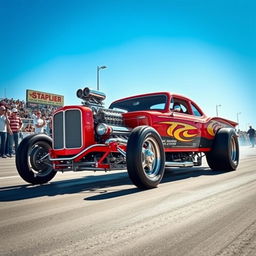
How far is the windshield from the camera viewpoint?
5.74 metres

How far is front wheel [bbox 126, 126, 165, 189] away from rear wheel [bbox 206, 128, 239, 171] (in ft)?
7.95

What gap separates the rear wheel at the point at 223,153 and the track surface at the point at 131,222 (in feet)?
8.49

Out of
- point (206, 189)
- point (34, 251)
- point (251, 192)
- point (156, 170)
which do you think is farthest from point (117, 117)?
point (34, 251)

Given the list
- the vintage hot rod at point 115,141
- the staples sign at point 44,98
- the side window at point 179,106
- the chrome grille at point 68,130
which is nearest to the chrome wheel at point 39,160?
the vintage hot rod at point 115,141

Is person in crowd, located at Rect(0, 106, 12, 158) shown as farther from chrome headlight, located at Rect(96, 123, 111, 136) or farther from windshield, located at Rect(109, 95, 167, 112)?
chrome headlight, located at Rect(96, 123, 111, 136)

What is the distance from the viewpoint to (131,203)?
290 cm

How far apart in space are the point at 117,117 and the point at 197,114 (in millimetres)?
2503

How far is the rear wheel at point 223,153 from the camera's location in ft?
20.2

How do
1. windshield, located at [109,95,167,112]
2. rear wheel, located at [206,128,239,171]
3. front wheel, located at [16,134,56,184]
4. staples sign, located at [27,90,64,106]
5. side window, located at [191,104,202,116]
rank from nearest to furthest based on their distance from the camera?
front wheel, located at [16,134,56,184] → windshield, located at [109,95,167,112] → rear wheel, located at [206,128,239,171] → side window, located at [191,104,202,116] → staples sign, located at [27,90,64,106]

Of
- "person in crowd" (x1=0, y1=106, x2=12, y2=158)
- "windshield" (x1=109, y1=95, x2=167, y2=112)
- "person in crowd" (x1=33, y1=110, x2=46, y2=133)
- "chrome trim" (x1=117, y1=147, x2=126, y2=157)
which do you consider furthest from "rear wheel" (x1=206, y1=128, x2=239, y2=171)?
"person in crowd" (x1=33, y1=110, x2=46, y2=133)

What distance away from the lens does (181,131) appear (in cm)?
562

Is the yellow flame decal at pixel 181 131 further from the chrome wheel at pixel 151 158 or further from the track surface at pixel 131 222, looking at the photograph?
the track surface at pixel 131 222

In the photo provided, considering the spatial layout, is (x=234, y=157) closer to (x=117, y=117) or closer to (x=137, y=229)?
(x=117, y=117)

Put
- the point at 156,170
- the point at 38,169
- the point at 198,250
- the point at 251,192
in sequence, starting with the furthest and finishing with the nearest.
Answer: the point at 38,169 < the point at 156,170 < the point at 251,192 < the point at 198,250
